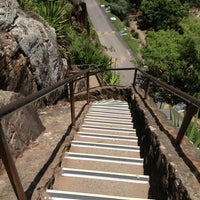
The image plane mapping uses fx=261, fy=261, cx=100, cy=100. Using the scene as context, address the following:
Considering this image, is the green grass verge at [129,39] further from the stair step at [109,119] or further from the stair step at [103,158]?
the stair step at [103,158]

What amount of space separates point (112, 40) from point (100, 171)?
34.0m

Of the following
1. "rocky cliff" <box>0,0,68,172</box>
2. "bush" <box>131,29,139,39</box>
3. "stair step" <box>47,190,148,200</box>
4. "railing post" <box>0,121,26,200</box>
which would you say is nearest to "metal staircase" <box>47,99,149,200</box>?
"stair step" <box>47,190,148,200</box>

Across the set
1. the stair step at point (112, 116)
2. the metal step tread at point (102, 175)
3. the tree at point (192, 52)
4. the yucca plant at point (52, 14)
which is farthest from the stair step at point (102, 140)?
the tree at point (192, 52)

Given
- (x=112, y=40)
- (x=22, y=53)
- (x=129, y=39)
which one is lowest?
(x=112, y=40)

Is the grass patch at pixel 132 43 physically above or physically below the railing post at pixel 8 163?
below

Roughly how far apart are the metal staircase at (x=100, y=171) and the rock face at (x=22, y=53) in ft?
7.86

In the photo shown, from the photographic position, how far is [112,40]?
3556cm

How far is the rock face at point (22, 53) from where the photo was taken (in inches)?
225

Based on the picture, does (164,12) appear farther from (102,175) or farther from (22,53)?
(102,175)

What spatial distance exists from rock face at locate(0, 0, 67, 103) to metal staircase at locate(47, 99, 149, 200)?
2.40 m

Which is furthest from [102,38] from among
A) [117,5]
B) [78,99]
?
[78,99]

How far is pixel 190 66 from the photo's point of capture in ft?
76.1

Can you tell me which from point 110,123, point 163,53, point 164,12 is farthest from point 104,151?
point 164,12

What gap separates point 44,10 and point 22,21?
14.9 ft
